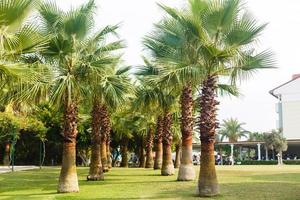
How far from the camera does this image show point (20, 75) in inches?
472

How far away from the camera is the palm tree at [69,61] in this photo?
18016 millimetres

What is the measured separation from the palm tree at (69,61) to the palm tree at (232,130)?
8516 centimetres

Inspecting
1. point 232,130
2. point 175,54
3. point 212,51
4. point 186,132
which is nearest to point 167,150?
point 186,132

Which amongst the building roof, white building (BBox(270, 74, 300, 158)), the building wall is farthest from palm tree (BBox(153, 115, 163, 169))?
the building roof

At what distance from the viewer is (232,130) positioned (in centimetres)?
10269

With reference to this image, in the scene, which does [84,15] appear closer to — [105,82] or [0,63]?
[105,82]

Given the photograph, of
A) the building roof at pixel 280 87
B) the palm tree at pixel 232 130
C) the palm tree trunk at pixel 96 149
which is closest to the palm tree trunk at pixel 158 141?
the palm tree trunk at pixel 96 149

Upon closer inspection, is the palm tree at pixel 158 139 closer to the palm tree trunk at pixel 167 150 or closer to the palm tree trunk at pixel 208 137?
the palm tree trunk at pixel 167 150

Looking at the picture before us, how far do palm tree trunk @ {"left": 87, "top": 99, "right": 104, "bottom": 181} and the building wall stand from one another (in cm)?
5934

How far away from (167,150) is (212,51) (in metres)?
13.3

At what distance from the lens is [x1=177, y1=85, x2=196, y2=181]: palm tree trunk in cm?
2281

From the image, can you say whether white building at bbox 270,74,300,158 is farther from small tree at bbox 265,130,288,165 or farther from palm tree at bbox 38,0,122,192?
palm tree at bbox 38,0,122,192

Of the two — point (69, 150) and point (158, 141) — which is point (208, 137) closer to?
point (69, 150)

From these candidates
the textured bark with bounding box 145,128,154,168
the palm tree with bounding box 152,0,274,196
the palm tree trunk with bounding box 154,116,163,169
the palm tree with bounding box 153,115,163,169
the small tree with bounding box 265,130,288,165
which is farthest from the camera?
the small tree with bounding box 265,130,288,165
